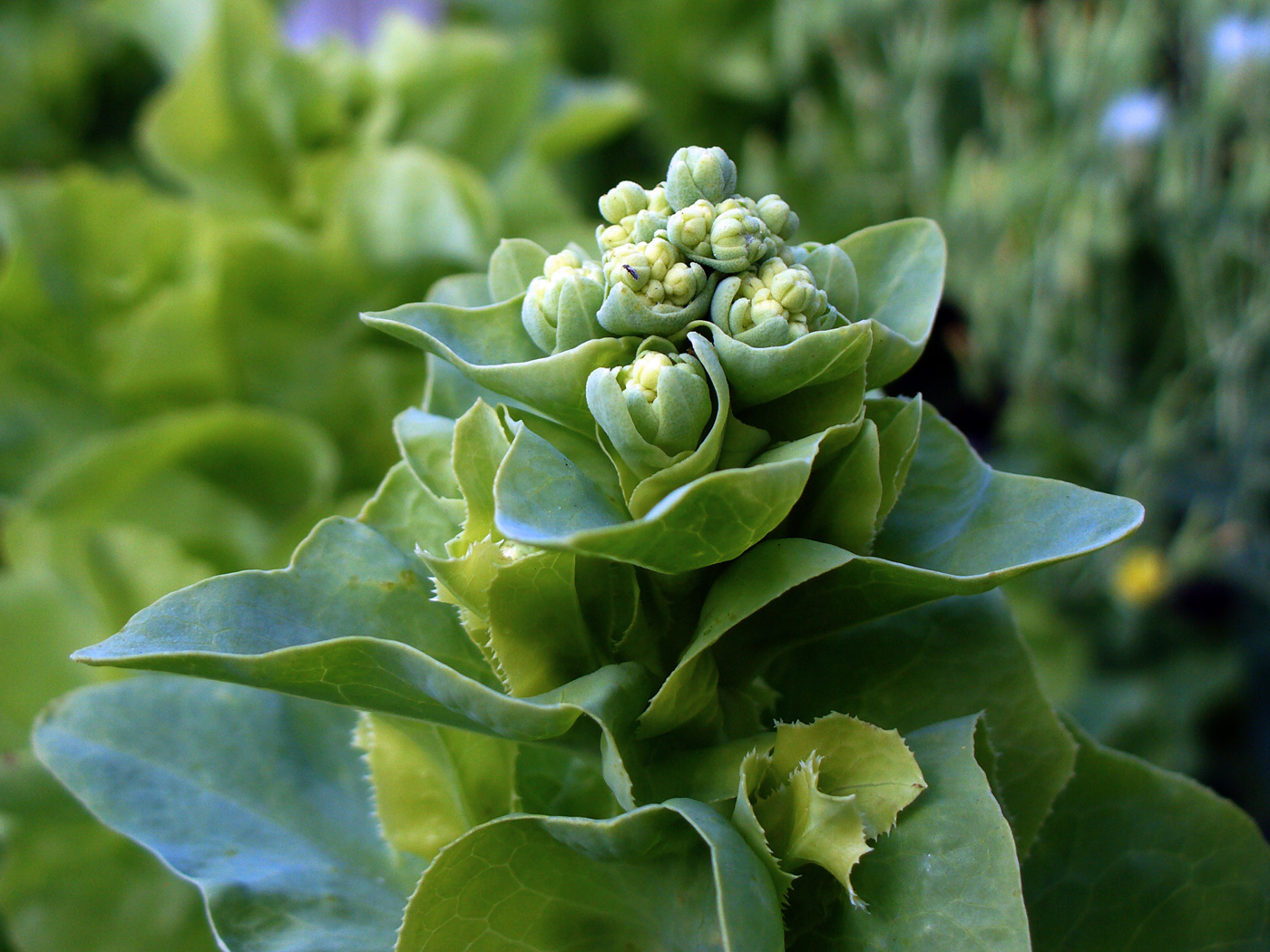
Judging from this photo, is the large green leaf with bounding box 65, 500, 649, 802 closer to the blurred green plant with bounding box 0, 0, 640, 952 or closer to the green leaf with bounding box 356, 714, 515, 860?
the green leaf with bounding box 356, 714, 515, 860

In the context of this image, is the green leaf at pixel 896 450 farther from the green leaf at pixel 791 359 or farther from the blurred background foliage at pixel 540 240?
the blurred background foliage at pixel 540 240

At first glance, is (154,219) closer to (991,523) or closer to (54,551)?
(54,551)

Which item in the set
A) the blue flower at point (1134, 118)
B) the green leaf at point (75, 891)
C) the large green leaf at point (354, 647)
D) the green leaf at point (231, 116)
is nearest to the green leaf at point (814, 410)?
the large green leaf at point (354, 647)

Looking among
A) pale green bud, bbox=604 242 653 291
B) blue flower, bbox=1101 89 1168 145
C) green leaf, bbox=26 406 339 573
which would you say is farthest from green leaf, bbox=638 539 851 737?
blue flower, bbox=1101 89 1168 145

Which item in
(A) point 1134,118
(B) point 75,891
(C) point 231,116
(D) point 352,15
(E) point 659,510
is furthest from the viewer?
(D) point 352,15

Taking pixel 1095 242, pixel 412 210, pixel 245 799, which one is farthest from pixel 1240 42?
pixel 245 799

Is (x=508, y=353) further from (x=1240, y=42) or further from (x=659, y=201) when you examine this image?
(x=1240, y=42)
